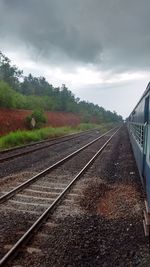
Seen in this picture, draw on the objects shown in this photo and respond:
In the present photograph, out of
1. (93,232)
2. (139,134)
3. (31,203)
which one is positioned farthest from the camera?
(139,134)

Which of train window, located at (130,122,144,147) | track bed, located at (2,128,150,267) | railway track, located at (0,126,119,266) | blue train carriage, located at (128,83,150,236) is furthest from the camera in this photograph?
train window, located at (130,122,144,147)

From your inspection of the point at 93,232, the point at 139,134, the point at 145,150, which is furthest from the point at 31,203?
the point at 139,134

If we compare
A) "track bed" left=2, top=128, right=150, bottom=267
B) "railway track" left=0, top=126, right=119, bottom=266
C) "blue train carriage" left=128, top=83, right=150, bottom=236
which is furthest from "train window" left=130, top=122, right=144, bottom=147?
"railway track" left=0, top=126, right=119, bottom=266

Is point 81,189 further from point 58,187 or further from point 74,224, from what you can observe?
point 74,224

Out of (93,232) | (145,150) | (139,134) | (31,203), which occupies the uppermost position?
(139,134)

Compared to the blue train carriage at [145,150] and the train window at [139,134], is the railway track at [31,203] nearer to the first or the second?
the blue train carriage at [145,150]

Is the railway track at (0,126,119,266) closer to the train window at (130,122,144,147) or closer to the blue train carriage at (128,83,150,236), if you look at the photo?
the blue train carriage at (128,83,150,236)

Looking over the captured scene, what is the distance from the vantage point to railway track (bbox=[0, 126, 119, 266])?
6.40 m

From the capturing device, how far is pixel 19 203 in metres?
A: 8.93

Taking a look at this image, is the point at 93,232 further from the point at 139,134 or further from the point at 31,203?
the point at 139,134

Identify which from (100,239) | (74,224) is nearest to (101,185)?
(74,224)

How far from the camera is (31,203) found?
29.5ft

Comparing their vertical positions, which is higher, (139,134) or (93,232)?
(139,134)

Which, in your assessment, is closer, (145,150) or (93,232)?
(93,232)
